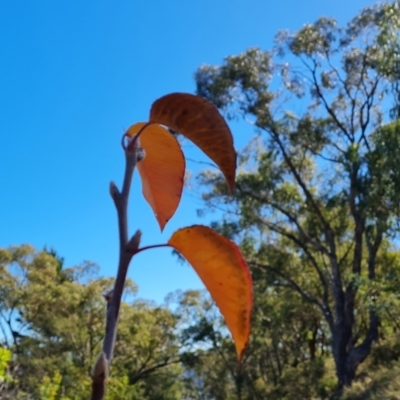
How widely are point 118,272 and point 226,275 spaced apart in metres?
0.05

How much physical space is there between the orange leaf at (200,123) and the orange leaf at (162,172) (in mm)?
42

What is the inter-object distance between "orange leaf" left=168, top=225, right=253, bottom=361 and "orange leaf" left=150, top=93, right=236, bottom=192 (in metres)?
0.04

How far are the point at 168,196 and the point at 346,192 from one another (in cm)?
877

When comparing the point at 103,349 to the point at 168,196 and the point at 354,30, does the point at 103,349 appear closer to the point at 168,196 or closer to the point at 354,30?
the point at 168,196

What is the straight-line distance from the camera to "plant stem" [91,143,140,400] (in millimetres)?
211

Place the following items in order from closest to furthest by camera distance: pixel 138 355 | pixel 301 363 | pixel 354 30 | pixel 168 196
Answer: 1. pixel 168 196
2. pixel 354 30
3. pixel 138 355
4. pixel 301 363

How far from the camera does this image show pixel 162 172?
34 cm

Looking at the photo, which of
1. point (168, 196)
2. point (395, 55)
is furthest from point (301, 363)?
point (168, 196)

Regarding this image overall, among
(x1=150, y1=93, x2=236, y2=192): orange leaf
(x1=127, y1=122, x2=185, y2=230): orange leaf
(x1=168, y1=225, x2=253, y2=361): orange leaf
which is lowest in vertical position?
(x1=168, y1=225, x2=253, y2=361): orange leaf

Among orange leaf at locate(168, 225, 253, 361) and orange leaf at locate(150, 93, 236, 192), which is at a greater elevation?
orange leaf at locate(150, 93, 236, 192)

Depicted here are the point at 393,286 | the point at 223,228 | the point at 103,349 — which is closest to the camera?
the point at 103,349

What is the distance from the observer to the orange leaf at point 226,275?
9.8 inches

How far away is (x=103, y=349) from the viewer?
0.21 meters

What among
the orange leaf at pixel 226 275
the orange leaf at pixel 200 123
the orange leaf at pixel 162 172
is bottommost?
the orange leaf at pixel 226 275
